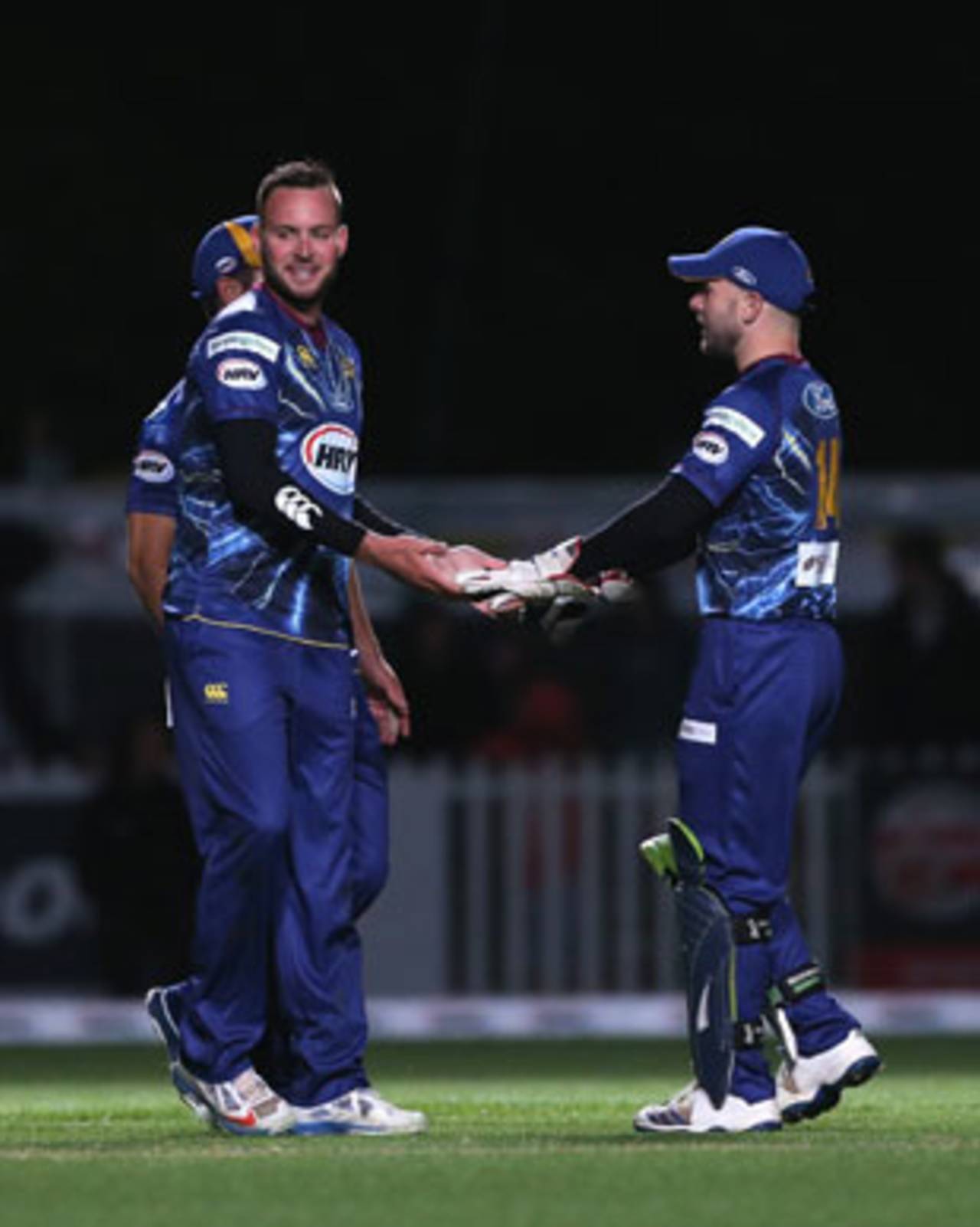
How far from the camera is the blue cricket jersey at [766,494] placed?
10.4 meters

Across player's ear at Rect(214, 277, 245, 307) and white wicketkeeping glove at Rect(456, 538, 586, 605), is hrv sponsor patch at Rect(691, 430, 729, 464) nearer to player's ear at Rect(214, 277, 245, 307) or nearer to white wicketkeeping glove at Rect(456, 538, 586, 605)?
white wicketkeeping glove at Rect(456, 538, 586, 605)

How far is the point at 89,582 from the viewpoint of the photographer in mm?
25891

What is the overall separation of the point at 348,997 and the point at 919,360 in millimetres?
23055

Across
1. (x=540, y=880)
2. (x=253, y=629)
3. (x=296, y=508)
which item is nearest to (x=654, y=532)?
(x=296, y=508)

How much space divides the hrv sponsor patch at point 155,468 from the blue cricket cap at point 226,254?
478mm

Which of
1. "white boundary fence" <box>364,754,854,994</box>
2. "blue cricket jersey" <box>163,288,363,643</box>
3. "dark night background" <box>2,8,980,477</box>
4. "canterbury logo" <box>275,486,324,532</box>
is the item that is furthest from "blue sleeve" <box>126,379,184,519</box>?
"dark night background" <box>2,8,980,477</box>

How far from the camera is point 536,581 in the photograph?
10656mm

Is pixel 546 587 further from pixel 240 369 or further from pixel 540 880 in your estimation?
pixel 540 880

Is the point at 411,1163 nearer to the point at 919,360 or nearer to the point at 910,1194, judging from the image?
the point at 910,1194

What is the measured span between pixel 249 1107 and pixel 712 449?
2.01m

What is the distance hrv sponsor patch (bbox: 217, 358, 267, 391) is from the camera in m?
10.6

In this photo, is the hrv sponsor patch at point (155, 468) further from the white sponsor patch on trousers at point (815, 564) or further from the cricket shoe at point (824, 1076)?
the cricket shoe at point (824, 1076)

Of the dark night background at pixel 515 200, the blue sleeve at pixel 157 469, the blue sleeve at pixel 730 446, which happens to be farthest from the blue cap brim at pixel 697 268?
the dark night background at pixel 515 200

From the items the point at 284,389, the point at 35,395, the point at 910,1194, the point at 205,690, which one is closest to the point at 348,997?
the point at 205,690
